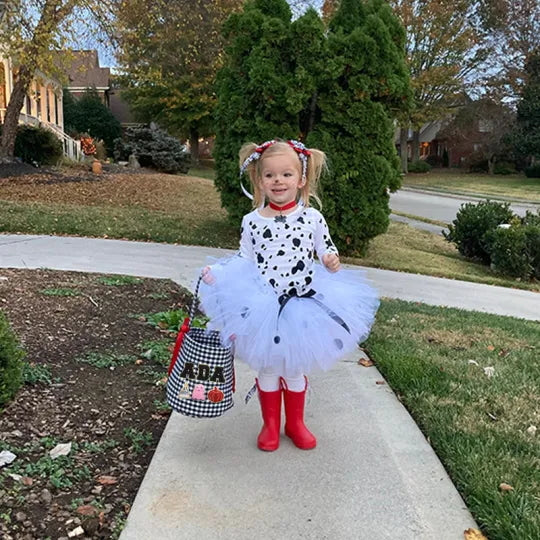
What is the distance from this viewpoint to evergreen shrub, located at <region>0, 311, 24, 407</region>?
116 inches

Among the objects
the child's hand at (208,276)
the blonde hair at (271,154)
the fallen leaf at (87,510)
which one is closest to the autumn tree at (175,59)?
the blonde hair at (271,154)

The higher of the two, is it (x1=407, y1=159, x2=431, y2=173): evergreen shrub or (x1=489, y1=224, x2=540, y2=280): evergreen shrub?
(x1=407, y1=159, x2=431, y2=173): evergreen shrub

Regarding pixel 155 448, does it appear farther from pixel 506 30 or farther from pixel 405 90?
pixel 506 30

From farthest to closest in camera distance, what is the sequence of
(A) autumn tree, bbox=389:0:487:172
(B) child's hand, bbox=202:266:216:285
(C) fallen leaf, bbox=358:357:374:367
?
1. (A) autumn tree, bbox=389:0:487:172
2. (C) fallen leaf, bbox=358:357:374:367
3. (B) child's hand, bbox=202:266:216:285

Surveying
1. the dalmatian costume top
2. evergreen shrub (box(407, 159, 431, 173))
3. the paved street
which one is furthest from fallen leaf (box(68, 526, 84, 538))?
evergreen shrub (box(407, 159, 431, 173))

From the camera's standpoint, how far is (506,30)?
38750 mm

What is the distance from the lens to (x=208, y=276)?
283 cm

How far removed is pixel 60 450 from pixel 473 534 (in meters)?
1.83

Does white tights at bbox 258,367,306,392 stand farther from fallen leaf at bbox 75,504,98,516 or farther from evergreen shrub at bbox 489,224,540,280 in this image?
evergreen shrub at bbox 489,224,540,280

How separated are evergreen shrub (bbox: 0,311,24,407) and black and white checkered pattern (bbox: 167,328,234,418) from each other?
2.92ft

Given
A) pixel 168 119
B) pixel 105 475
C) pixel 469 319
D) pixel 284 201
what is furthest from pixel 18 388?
pixel 168 119

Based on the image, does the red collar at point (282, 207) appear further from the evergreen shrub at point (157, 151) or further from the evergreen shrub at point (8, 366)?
the evergreen shrub at point (157, 151)

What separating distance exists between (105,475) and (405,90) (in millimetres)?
6912

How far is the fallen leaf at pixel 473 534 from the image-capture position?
2186 millimetres
